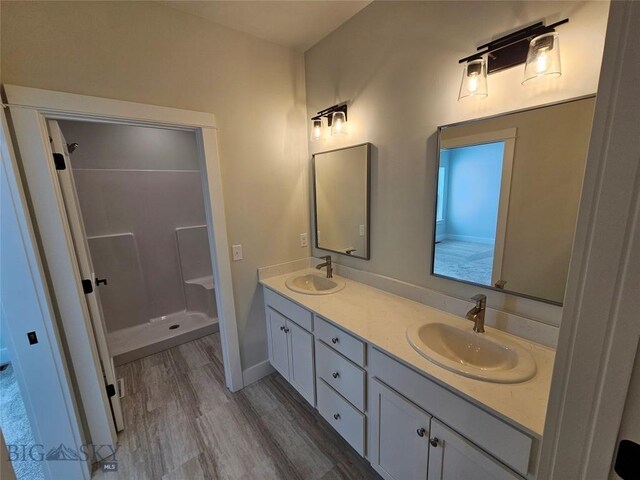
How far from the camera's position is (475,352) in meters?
1.27

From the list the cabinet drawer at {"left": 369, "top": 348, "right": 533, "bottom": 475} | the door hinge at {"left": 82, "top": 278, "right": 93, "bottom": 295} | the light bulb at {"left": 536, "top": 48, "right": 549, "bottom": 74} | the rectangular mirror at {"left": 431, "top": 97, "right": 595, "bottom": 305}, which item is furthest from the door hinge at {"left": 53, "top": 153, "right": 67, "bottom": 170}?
the light bulb at {"left": 536, "top": 48, "right": 549, "bottom": 74}

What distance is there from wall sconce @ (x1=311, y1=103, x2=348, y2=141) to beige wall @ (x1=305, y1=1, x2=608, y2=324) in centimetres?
6

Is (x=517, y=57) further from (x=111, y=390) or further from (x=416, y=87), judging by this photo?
(x=111, y=390)

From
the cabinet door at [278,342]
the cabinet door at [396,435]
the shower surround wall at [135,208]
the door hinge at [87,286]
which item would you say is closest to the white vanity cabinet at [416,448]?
the cabinet door at [396,435]

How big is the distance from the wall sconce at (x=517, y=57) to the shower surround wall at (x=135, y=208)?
3.18m

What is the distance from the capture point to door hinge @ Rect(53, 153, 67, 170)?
4.71 ft

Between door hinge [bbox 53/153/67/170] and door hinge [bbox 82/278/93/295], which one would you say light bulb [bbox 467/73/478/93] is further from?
door hinge [bbox 82/278/93/295]

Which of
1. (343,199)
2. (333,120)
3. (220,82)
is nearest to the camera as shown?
(220,82)

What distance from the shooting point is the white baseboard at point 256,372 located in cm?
222

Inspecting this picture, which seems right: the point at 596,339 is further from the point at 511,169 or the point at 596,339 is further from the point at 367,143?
the point at 367,143

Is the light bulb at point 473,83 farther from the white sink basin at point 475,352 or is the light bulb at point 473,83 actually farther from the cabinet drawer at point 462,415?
the cabinet drawer at point 462,415

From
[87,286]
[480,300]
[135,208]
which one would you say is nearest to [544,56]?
[480,300]

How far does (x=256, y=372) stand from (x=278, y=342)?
17.6 inches

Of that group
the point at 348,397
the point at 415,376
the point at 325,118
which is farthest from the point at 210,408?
the point at 325,118
